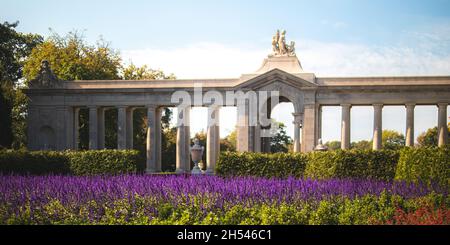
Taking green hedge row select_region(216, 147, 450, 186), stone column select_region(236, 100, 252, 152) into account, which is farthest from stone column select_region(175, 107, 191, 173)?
green hedge row select_region(216, 147, 450, 186)

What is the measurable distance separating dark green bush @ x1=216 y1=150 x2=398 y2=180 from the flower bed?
1414 centimetres

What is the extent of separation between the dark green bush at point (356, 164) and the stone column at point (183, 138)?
83.7ft

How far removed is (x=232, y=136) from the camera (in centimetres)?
15638

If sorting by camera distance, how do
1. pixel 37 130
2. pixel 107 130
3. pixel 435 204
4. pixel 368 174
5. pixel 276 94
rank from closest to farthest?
1. pixel 435 204
2. pixel 368 174
3. pixel 276 94
4. pixel 37 130
5. pixel 107 130

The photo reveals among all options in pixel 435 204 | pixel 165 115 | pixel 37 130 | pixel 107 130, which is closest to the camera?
pixel 435 204

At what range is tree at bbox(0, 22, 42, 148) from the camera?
69000mm

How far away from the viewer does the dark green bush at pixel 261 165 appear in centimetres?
4266

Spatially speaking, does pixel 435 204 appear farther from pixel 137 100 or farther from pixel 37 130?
pixel 37 130

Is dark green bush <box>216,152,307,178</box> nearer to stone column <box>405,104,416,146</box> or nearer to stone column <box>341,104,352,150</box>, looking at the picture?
stone column <box>341,104,352,150</box>

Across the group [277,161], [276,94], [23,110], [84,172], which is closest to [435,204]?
[277,161]

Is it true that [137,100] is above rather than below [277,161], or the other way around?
above

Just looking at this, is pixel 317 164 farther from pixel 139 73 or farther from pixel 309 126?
pixel 139 73

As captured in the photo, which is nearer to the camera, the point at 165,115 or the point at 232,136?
the point at 165,115

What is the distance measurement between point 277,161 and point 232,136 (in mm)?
113550
